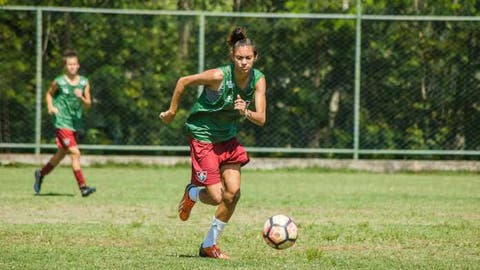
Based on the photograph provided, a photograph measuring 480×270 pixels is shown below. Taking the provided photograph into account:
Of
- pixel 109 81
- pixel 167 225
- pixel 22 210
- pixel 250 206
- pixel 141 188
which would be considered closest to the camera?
pixel 167 225

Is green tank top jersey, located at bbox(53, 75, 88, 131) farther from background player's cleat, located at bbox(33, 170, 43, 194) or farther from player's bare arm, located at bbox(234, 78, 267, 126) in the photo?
player's bare arm, located at bbox(234, 78, 267, 126)

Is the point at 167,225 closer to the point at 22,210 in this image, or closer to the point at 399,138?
the point at 22,210

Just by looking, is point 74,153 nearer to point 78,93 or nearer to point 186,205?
point 78,93

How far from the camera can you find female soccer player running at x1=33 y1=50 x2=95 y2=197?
1309 cm

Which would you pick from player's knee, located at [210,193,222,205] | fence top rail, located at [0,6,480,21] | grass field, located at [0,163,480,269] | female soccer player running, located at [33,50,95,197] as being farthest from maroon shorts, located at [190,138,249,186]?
fence top rail, located at [0,6,480,21]

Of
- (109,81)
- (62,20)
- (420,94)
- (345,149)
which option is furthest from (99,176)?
(420,94)

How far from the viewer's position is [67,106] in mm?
13320

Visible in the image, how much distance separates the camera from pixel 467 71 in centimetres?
1705

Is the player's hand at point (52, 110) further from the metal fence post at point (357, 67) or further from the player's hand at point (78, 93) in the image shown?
the metal fence post at point (357, 67)

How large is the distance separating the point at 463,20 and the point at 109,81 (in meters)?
6.12

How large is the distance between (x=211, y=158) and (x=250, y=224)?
2028 mm

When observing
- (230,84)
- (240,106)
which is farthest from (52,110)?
(240,106)

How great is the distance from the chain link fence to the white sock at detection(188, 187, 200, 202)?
8.59 metres

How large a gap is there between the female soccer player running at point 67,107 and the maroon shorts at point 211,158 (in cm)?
513
